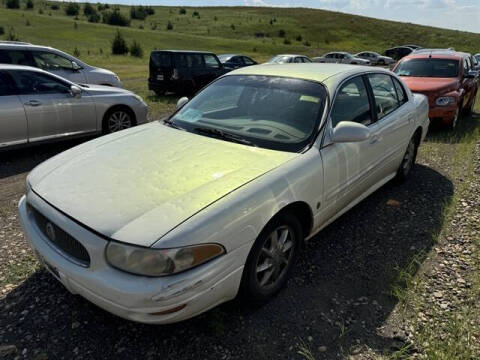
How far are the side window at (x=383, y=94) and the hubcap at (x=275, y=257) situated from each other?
6.08ft

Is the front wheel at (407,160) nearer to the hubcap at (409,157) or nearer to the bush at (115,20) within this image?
the hubcap at (409,157)

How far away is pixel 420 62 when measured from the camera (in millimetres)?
9164

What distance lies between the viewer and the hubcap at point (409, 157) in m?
4.89

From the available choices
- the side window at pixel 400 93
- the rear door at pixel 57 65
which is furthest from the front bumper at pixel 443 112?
the rear door at pixel 57 65

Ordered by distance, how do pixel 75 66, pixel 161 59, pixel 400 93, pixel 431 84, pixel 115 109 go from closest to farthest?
1. pixel 400 93
2. pixel 115 109
3. pixel 431 84
4. pixel 75 66
5. pixel 161 59

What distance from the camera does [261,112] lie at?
3324 millimetres

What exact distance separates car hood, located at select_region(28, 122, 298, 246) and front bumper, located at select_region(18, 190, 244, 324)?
0.53 feet

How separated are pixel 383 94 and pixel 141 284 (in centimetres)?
334

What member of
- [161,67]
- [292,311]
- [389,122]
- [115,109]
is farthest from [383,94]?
[161,67]

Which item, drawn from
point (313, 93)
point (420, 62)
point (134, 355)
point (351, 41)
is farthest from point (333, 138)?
point (351, 41)

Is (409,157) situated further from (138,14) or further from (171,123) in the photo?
(138,14)

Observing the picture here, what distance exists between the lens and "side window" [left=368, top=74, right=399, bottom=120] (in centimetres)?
398

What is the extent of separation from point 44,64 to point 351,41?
6231 centimetres

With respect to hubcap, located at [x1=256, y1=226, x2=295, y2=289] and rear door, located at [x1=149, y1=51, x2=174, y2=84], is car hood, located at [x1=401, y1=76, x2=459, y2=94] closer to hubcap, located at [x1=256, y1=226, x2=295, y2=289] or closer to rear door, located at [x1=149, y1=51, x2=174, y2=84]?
hubcap, located at [x1=256, y1=226, x2=295, y2=289]
